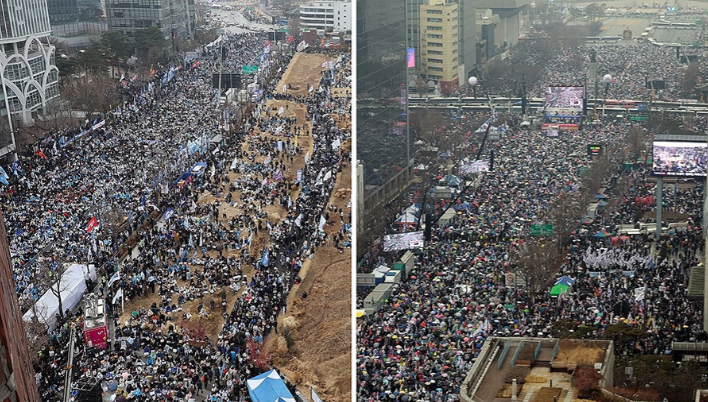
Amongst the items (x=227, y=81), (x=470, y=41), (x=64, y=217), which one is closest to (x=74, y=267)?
(x=64, y=217)

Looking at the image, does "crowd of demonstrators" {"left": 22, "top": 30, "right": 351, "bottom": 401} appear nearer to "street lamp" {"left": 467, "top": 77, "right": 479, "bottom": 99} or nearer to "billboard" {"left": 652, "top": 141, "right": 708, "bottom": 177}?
"street lamp" {"left": 467, "top": 77, "right": 479, "bottom": 99}

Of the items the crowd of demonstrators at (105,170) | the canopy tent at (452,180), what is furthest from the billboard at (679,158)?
the crowd of demonstrators at (105,170)

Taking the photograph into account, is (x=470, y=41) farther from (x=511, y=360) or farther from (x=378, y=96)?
(x=511, y=360)

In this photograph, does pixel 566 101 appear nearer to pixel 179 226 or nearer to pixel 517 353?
pixel 517 353

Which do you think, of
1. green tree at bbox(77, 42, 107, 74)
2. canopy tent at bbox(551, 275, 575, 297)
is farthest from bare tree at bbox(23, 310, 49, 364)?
green tree at bbox(77, 42, 107, 74)

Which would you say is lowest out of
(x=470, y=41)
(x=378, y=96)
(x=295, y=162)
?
(x=295, y=162)

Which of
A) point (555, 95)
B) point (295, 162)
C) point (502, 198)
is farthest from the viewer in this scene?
point (295, 162)

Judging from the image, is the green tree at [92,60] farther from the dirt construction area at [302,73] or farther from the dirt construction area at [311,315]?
the dirt construction area at [311,315]
